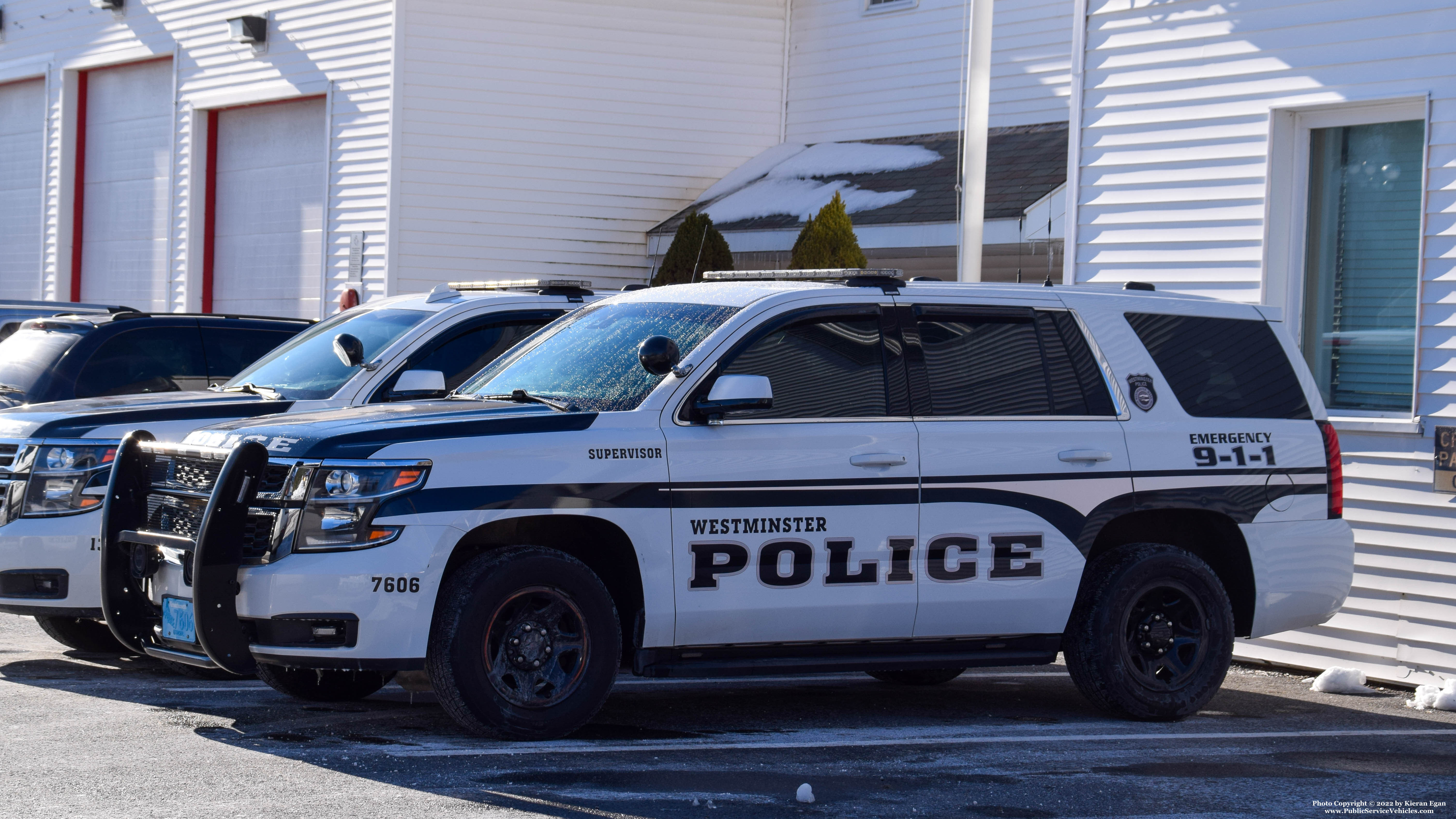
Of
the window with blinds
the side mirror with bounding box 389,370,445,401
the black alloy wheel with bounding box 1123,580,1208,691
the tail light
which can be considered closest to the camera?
the black alloy wheel with bounding box 1123,580,1208,691

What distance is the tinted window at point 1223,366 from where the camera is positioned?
7.80 meters

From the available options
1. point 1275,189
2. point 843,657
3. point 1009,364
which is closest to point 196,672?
point 843,657

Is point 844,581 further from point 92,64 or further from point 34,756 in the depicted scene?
point 92,64

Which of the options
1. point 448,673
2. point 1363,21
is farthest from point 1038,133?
point 448,673

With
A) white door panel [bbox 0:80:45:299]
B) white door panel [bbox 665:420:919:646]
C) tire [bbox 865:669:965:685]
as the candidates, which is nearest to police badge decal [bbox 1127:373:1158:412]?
white door panel [bbox 665:420:919:646]

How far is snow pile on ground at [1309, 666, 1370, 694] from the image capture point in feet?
30.7

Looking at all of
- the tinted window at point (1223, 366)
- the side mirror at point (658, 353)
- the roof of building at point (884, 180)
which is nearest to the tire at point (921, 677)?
the tinted window at point (1223, 366)

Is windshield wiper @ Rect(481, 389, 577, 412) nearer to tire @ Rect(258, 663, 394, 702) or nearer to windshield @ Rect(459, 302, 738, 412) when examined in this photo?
windshield @ Rect(459, 302, 738, 412)

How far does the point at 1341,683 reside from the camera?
9367mm

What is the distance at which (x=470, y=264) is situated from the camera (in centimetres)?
1878

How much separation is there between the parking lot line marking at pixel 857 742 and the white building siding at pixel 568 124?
12.6 meters

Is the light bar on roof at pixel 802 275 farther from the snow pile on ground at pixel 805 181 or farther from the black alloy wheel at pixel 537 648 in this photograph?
the snow pile on ground at pixel 805 181

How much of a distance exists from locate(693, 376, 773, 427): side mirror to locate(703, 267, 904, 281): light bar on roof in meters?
0.93

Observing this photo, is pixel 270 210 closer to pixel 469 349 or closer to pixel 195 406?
pixel 469 349
